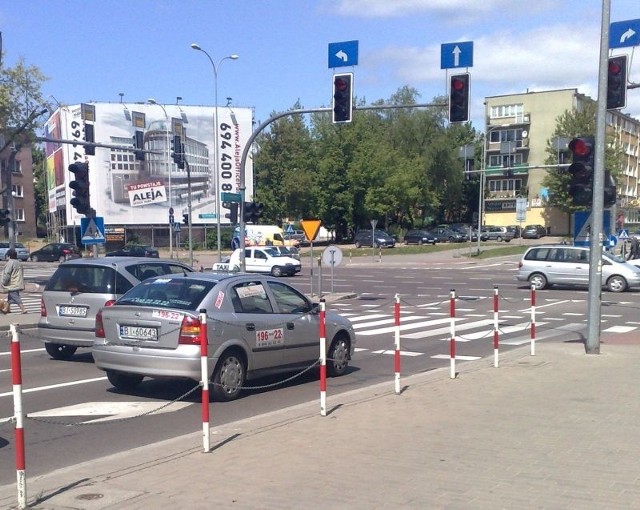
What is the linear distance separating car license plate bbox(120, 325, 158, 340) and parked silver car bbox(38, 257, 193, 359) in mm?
3142

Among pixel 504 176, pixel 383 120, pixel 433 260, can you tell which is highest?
pixel 383 120

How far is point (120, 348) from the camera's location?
9656 millimetres

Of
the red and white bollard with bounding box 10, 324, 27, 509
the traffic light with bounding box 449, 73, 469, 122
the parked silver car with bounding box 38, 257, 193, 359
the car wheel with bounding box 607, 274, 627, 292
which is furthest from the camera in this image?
the car wheel with bounding box 607, 274, 627, 292

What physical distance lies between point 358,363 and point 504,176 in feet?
291

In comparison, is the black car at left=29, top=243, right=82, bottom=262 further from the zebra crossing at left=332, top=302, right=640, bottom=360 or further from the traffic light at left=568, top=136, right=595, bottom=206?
the traffic light at left=568, top=136, right=595, bottom=206

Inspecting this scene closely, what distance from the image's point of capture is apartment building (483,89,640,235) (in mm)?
93438

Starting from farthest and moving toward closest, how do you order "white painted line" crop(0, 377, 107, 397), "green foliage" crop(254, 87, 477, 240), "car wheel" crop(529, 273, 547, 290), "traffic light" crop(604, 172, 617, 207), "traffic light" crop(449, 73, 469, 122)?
"green foliage" crop(254, 87, 477, 240)
"car wheel" crop(529, 273, 547, 290)
"traffic light" crop(449, 73, 469, 122)
"traffic light" crop(604, 172, 617, 207)
"white painted line" crop(0, 377, 107, 397)

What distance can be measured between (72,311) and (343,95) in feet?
32.0

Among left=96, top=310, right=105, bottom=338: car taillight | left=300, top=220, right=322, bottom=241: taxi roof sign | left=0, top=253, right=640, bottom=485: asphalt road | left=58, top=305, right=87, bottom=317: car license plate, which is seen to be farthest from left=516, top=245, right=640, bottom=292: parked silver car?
left=96, top=310, right=105, bottom=338: car taillight

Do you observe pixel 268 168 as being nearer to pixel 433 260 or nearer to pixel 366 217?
pixel 366 217

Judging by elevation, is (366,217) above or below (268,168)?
below

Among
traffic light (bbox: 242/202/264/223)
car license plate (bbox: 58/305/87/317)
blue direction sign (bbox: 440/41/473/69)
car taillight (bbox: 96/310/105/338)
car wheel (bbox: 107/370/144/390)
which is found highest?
blue direction sign (bbox: 440/41/473/69)

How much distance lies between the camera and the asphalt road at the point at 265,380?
7977mm

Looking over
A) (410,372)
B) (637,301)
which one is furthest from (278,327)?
(637,301)
